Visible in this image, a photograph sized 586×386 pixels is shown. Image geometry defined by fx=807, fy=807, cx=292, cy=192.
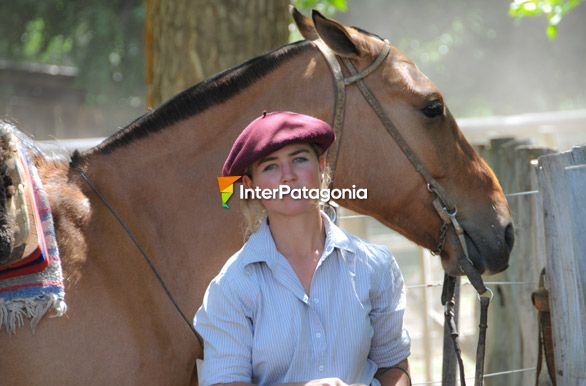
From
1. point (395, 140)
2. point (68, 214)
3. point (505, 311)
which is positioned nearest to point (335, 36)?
point (395, 140)

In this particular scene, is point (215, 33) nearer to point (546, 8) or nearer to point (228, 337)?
point (546, 8)

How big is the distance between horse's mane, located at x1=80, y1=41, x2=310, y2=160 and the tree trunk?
1490mm

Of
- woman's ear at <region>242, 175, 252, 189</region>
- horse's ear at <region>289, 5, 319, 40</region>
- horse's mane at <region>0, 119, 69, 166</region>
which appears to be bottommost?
woman's ear at <region>242, 175, 252, 189</region>

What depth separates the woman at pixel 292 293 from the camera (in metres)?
2.28

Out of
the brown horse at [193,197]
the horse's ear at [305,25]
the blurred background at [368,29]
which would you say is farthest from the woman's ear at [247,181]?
the blurred background at [368,29]

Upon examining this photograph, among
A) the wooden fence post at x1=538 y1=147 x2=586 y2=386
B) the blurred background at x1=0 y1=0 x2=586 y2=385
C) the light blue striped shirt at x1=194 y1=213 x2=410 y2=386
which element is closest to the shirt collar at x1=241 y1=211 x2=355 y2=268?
the light blue striped shirt at x1=194 y1=213 x2=410 y2=386

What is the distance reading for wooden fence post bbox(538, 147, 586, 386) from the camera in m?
2.82

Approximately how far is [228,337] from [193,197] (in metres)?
1.02

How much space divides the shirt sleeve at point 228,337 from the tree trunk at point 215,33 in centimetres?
272

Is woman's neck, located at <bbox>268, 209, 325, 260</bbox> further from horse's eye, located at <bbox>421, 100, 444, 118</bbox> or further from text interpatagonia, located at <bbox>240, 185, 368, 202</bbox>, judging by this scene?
horse's eye, located at <bbox>421, 100, 444, 118</bbox>

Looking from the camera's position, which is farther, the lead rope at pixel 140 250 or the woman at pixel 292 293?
the lead rope at pixel 140 250

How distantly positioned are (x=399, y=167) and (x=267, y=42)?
1815mm

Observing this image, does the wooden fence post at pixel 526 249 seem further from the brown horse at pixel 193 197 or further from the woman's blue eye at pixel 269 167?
the woman's blue eye at pixel 269 167

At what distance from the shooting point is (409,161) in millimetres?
3322
